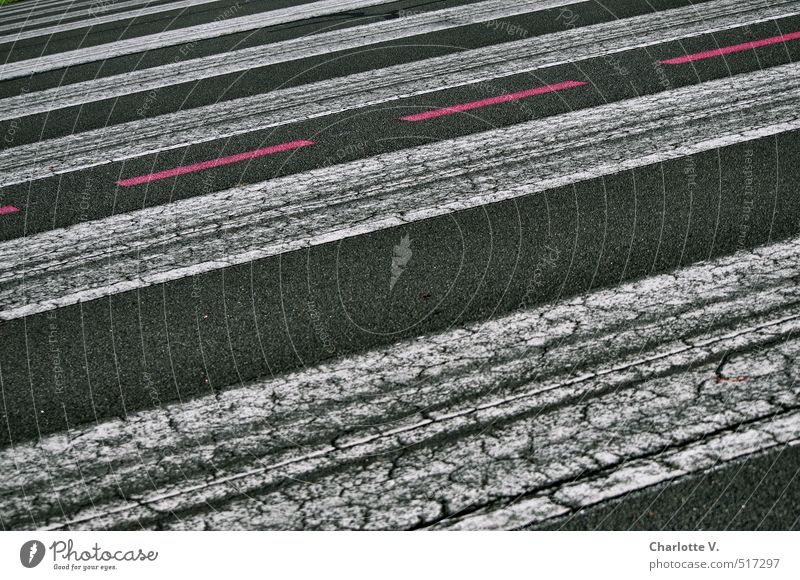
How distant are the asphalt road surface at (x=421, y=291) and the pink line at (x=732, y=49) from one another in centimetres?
3

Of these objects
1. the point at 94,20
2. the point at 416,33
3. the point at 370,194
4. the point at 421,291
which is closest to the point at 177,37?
the point at 94,20

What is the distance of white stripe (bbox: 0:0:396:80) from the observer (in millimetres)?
9359

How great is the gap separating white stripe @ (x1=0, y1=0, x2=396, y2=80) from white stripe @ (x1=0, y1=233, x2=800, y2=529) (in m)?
6.51

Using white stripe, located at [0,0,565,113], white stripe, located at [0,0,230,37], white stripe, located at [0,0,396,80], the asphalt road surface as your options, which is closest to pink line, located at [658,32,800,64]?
the asphalt road surface

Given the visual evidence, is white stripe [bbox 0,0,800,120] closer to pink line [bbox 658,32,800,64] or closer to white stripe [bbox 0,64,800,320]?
pink line [bbox 658,32,800,64]

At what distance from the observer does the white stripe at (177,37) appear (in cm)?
936

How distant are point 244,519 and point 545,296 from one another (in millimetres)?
1681

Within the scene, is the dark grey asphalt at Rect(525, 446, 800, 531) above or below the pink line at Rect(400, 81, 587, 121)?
below

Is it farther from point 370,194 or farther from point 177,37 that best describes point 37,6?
point 370,194

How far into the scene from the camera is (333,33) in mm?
8852

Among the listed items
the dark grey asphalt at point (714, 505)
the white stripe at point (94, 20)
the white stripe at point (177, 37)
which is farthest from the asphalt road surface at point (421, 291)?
the white stripe at point (94, 20)

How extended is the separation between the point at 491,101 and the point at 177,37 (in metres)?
4.34

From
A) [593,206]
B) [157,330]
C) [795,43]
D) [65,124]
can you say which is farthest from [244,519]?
[795,43]
